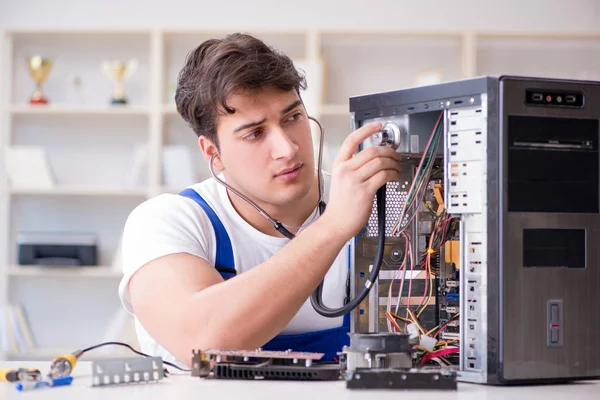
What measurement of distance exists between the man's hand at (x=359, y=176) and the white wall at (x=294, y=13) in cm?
317

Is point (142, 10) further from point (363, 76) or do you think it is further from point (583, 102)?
point (583, 102)

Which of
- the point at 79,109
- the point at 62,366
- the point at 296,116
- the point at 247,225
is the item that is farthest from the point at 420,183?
the point at 79,109

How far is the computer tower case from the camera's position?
3.76ft

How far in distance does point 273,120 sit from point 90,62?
2995mm

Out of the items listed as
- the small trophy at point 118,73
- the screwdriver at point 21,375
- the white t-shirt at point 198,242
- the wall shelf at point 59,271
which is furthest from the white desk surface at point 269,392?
the small trophy at point 118,73

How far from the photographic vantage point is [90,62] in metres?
4.37

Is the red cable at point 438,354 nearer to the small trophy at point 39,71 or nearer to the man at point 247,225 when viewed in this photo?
the man at point 247,225

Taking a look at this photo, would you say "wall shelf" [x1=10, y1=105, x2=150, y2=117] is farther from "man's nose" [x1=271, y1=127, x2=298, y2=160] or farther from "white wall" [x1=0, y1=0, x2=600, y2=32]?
"man's nose" [x1=271, y1=127, x2=298, y2=160]

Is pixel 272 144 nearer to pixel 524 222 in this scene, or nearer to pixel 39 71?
pixel 524 222

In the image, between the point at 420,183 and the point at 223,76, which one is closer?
the point at 420,183

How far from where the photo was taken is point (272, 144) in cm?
159

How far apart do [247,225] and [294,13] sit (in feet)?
9.22

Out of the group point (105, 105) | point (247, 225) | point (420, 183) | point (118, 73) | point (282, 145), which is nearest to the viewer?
point (420, 183)

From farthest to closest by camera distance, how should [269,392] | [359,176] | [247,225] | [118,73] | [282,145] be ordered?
[118,73], [247,225], [282,145], [359,176], [269,392]
